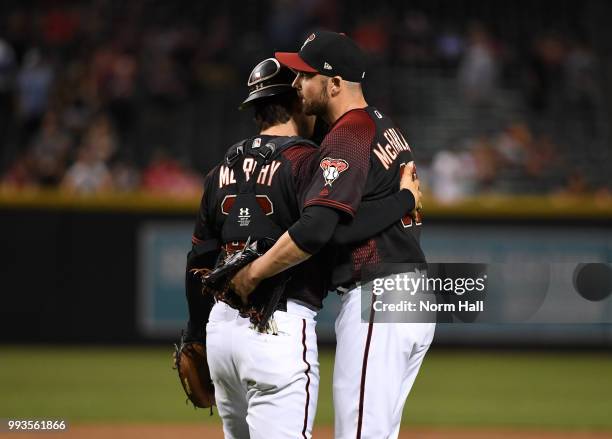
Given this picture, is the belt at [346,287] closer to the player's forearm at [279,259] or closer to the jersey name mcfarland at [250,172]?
the player's forearm at [279,259]

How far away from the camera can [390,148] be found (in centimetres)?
385

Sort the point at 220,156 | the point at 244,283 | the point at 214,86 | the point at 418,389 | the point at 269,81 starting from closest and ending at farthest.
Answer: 1. the point at 244,283
2. the point at 269,81
3. the point at 418,389
4. the point at 220,156
5. the point at 214,86

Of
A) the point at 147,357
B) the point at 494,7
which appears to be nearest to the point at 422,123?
the point at 494,7

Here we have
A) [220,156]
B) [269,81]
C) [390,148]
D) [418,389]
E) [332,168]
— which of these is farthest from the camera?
[220,156]

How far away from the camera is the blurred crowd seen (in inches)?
512

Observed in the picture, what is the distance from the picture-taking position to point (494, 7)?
16609 mm

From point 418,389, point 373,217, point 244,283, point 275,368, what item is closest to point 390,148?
point 373,217

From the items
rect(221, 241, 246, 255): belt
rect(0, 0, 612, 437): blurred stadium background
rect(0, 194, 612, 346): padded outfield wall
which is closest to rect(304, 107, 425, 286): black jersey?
rect(221, 241, 246, 255): belt

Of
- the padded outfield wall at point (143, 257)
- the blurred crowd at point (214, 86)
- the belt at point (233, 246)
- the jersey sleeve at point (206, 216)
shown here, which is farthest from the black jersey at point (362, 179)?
the blurred crowd at point (214, 86)

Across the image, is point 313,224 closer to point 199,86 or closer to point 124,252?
point 124,252

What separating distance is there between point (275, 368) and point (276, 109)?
3.40ft

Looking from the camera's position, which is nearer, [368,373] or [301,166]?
[368,373]
